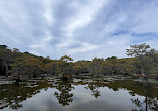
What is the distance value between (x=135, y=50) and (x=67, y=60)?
57.2ft

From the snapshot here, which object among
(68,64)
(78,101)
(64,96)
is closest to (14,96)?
(64,96)

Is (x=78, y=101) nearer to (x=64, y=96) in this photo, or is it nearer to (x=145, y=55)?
(x=64, y=96)

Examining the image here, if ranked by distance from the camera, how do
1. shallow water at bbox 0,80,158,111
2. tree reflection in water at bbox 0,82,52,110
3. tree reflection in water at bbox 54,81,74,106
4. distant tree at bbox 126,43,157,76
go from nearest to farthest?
shallow water at bbox 0,80,158,111
tree reflection in water at bbox 0,82,52,110
tree reflection in water at bbox 54,81,74,106
distant tree at bbox 126,43,157,76

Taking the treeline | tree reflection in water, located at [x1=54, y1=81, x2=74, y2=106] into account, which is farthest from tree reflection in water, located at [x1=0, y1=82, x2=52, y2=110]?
the treeline

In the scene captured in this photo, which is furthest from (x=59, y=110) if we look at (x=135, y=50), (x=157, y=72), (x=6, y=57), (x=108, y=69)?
(x=108, y=69)

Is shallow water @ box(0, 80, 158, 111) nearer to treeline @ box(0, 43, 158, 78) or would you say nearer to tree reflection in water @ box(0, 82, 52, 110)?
tree reflection in water @ box(0, 82, 52, 110)

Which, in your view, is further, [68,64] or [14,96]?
[68,64]

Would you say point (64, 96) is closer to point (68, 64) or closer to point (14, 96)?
point (14, 96)

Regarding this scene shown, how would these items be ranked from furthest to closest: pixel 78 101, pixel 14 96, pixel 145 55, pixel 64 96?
pixel 145 55 < pixel 64 96 < pixel 14 96 < pixel 78 101

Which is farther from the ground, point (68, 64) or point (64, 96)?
point (68, 64)

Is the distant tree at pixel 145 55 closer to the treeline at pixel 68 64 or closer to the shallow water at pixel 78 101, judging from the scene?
the treeline at pixel 68 64

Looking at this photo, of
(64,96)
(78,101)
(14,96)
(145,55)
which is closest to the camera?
(78,101)

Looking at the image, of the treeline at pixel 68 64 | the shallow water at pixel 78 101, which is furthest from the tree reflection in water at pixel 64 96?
the treeline at pixel 68 64

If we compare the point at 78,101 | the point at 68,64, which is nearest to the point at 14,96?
the point at 78,101
